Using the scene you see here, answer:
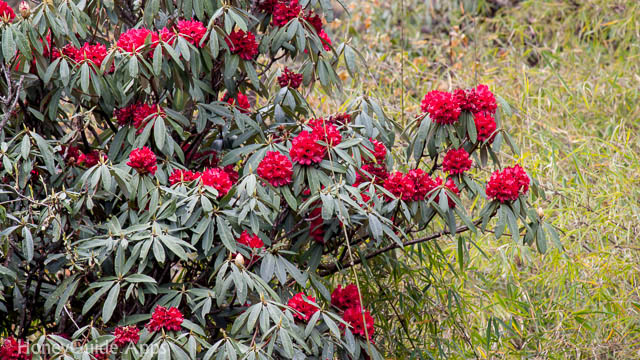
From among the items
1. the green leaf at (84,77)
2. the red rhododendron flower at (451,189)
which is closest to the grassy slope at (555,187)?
the red rhododendron flower at (451,189)

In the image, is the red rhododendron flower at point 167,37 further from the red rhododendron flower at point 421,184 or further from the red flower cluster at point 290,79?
the red rhododendron flower at point 421,184

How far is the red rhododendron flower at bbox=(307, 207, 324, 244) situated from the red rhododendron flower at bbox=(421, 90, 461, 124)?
43cm

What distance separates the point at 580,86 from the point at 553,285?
140 centimetres

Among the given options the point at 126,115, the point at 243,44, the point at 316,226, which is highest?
the point at 243,44

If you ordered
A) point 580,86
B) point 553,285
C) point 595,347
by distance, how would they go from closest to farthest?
point 595,347, point 553,285, point 580,86

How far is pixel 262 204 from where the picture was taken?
174 centimetres

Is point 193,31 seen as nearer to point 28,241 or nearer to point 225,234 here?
point 225,234

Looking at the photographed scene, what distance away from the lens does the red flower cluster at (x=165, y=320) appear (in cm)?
168

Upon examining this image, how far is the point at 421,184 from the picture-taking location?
1.95 m

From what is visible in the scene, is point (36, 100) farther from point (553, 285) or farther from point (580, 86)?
point (580, 86)

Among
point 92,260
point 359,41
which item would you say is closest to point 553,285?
point 92,260

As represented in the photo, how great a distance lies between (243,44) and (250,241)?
0.57m

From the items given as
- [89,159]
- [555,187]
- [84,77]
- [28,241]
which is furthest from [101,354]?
[555,187]

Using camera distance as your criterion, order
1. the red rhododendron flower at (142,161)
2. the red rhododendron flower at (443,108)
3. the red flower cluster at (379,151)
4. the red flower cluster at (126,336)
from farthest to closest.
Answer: the red flower cluster at (379,151)
the red rhododendron flower at (443,108)
the red rhododendron flower at (142,161)
the red flower cluster at (126,336)
